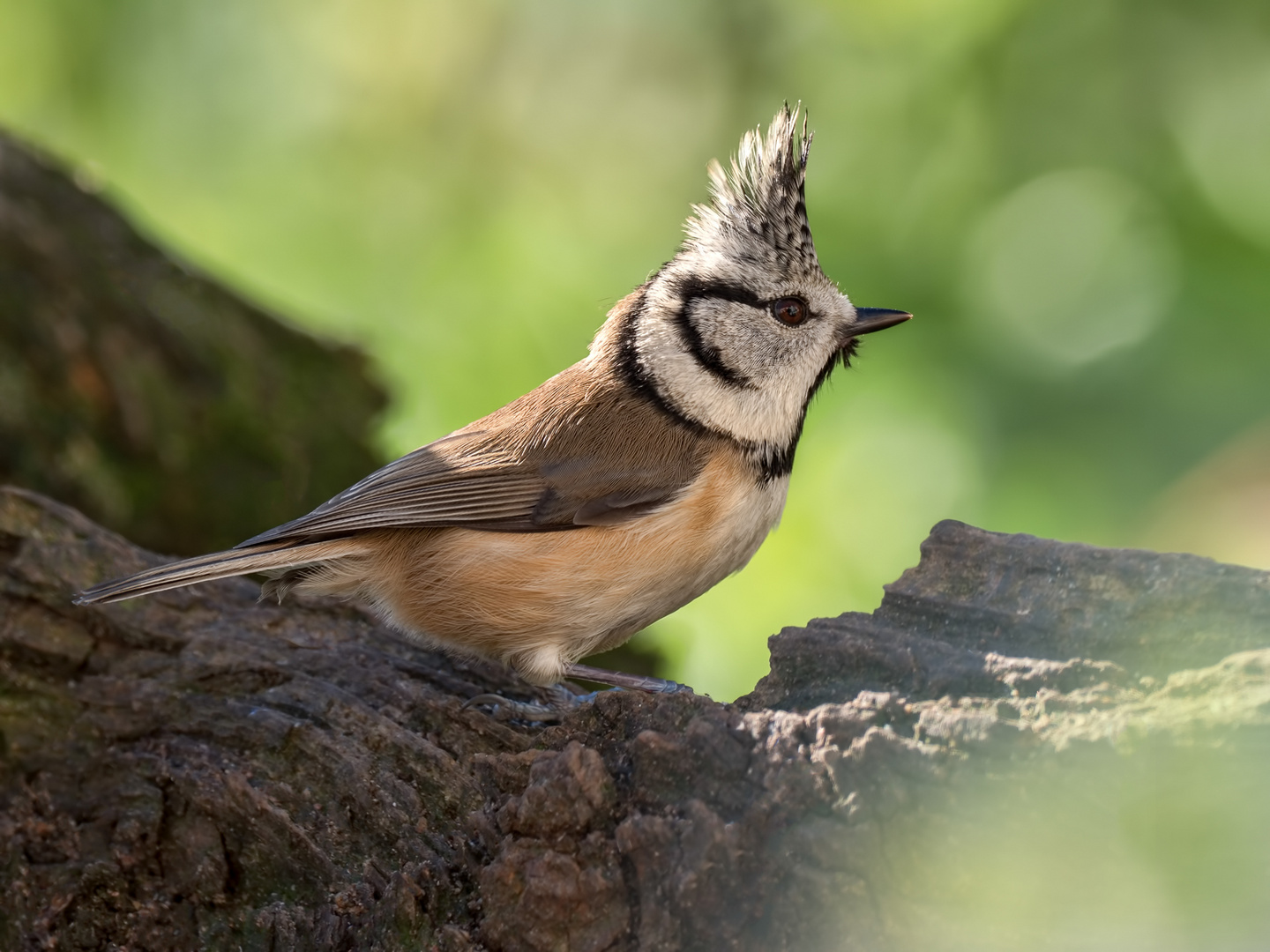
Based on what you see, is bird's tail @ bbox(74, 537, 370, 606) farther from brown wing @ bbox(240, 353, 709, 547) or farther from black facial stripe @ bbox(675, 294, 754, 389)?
black facial stripe @ bbox(675, 294, 754, 389)

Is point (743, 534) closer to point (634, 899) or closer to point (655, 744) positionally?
point (655, 744)

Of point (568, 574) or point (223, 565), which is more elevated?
point (223, 565)

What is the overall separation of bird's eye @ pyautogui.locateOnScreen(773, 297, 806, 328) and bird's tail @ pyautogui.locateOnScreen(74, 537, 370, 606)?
152cm

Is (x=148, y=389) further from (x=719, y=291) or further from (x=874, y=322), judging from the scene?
(x=874, y=322)

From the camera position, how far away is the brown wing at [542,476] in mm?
3455

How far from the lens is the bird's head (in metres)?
3.67

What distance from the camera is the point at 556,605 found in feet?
11.1

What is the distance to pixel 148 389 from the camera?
4.87m

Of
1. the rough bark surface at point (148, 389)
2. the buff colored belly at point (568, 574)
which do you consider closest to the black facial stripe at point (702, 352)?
the buff colored belly at point (568, 574)

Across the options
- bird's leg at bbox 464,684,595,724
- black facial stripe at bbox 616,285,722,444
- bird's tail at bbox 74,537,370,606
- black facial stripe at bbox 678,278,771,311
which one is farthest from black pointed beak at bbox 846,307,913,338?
bird's tail at bbox 74,537,370,606

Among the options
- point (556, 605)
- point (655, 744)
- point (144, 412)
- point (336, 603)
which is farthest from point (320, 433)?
point (655, 744)

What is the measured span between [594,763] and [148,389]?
345 centimetres

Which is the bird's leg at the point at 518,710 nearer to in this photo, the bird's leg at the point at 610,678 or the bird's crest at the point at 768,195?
the bird's leg at the point at 610,678

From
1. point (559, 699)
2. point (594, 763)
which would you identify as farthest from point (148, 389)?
point (594, 763)
